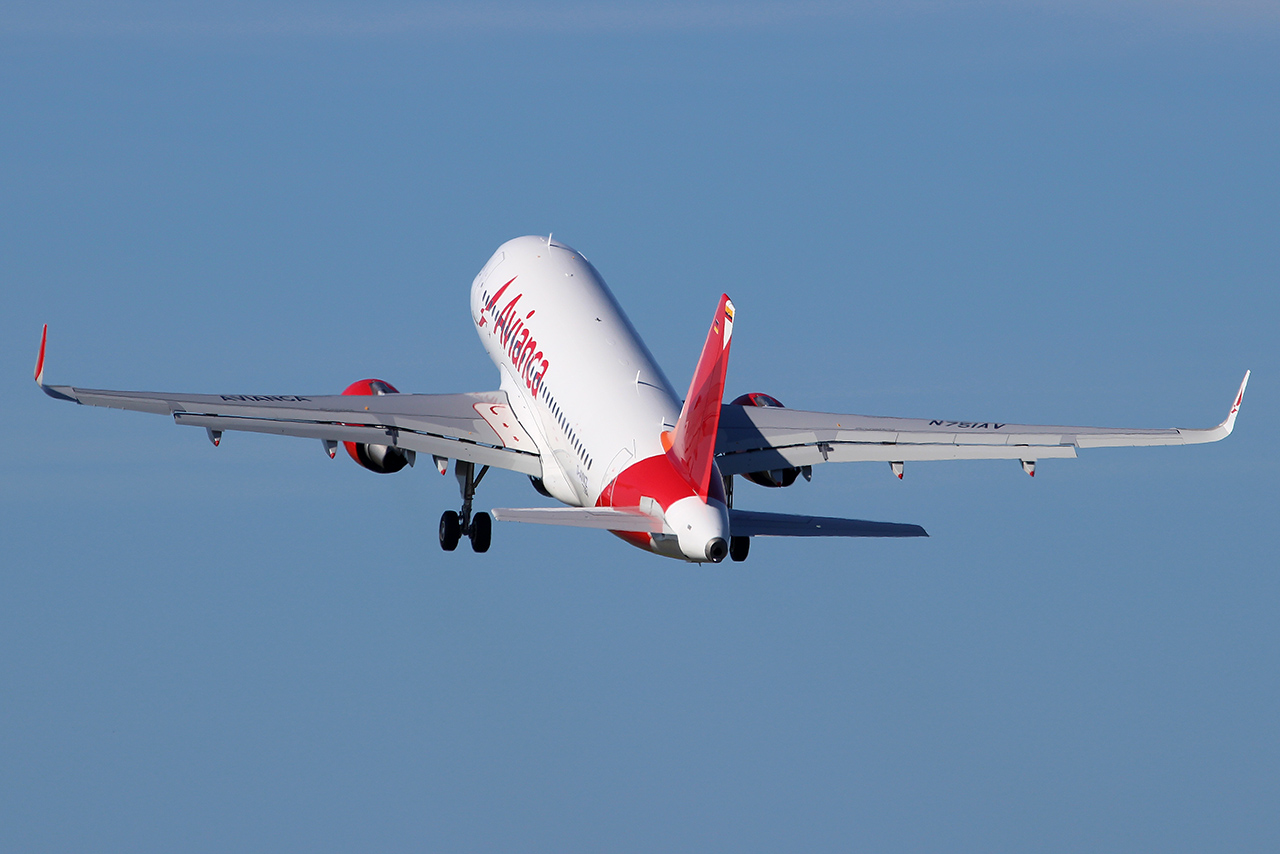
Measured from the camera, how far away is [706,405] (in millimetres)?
45281

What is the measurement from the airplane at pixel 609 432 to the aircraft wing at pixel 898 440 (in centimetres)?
3

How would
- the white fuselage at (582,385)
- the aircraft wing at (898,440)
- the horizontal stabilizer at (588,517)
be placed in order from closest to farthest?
the horizontal stabilizer at (588,517)
the white fuselage at (582,385)
the aircraft wing at (898,440)

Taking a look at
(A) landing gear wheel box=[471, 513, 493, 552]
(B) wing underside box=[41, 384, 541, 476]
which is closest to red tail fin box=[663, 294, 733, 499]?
(B) wing underside box=[41, 384, 541, 476]

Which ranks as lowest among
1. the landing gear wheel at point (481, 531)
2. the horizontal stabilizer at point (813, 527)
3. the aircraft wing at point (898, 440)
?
the horizontal stabilizer at point (813, 527)

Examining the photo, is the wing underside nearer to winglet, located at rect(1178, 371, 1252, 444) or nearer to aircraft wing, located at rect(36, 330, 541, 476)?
aircraft wing, located at rect(36, 330, 541, 476)

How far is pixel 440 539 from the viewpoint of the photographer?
185 ft

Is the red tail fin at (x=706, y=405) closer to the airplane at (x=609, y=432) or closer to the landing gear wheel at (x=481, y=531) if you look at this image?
the airplane at (x=609, y=432)

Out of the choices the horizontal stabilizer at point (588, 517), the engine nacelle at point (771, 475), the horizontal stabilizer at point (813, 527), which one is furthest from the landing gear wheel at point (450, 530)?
the horizontal stabilizer at point (813, 527)

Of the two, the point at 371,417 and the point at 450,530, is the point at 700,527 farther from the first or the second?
the point at 450,530

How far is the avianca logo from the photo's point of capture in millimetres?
55906

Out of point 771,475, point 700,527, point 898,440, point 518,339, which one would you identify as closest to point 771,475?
A: point 771,475

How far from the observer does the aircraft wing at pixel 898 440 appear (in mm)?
50906

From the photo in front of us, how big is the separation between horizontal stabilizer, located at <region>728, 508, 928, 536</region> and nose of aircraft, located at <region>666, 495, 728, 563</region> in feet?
5.36

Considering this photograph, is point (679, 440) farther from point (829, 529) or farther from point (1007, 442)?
point (1007, 442)
